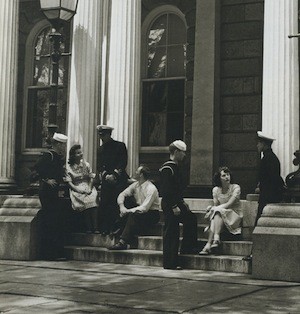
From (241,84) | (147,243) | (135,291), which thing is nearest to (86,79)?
(147,243)

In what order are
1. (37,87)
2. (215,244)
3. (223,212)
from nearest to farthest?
1. (215,244)
2. (223,212)
3. (37,87)

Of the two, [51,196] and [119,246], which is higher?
[51,196]

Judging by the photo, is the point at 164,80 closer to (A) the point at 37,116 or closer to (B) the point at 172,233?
(A) the point at 37,116

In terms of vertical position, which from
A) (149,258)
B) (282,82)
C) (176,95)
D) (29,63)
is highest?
(29,63)

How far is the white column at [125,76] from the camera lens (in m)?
15.2

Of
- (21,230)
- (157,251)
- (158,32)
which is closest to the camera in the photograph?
(157,251)

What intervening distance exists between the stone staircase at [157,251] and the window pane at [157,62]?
6.21m

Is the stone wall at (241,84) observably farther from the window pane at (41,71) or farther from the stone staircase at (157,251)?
the window pane at (41,71)

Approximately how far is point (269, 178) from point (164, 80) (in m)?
8.71

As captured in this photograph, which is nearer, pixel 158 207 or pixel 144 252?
pixel 144 252

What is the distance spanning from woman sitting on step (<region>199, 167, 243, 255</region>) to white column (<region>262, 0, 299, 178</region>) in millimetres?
996

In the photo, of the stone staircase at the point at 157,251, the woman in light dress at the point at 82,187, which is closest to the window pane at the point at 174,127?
the stone staircase at the point at 157,251

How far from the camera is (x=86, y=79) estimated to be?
15.5 m

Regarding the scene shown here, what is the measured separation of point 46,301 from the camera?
8.91 meters
